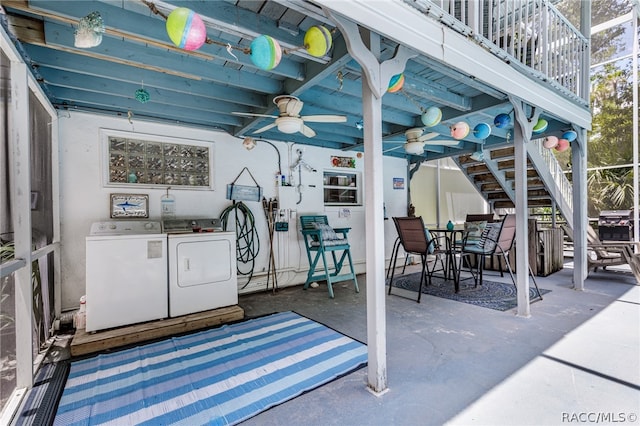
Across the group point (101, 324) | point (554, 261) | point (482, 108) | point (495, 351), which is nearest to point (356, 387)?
point (495, 351)

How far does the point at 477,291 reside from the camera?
4.24 meters

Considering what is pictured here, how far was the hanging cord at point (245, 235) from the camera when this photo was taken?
4.38 metres

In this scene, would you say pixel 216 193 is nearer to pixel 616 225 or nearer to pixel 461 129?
pixel 461 129

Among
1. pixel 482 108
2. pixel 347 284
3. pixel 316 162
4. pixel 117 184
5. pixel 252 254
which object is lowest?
pixel 347 284

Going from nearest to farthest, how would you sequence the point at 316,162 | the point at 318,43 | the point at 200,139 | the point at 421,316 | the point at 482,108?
the point at 318,43 < the point at 421,316 < the point at 482,108 < the point at 200,139 < the point at 316,162

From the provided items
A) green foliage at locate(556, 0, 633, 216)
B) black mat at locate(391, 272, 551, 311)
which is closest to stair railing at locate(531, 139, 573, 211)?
black mat at locate(391, 272, 551, 311)

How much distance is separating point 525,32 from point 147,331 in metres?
5.09

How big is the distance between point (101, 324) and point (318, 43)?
10.4 ft

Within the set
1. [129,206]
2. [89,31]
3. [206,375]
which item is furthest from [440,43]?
[129,206]

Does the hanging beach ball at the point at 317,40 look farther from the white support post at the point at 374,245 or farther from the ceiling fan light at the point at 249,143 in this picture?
the ceiling fan light at the point at 249,143

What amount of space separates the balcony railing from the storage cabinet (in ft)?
10.2

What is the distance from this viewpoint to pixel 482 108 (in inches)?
139

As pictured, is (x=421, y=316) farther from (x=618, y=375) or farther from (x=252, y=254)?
(x=252, y=254)

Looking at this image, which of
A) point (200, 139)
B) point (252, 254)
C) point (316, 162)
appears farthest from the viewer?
point (316, 162)
